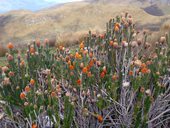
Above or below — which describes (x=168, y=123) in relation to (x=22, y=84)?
below

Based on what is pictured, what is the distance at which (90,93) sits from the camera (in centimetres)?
304

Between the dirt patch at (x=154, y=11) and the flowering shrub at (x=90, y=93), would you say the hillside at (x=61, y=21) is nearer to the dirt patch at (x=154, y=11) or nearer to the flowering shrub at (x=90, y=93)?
the dirt patch at (x=154, y=11)

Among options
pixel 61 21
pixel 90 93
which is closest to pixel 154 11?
pixel 61 21

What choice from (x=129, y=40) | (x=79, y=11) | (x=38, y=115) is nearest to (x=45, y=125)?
(x=38, y=115)

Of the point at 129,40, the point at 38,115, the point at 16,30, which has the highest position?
the point at 129,40

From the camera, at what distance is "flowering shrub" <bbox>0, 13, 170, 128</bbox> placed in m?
2.60

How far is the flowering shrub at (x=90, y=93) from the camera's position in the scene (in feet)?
8.52

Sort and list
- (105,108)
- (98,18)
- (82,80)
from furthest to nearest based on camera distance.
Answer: (98,18) → (82,80) → (105,108)

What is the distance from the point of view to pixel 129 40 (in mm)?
3682

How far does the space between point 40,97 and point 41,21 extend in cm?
4199

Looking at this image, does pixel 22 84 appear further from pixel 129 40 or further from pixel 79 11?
pixel 79 11

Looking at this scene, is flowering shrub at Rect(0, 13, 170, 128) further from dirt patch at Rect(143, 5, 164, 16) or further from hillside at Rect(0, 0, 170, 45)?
dirt patch at Rect(143, 5, 164, 16)

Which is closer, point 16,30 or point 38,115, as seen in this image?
point 38,115

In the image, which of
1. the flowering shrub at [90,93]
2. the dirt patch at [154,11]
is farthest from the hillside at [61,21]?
the flowering shrub at [90,93]
